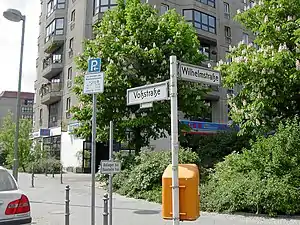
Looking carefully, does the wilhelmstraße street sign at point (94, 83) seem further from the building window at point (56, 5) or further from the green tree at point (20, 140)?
the building window at point (56, 5)

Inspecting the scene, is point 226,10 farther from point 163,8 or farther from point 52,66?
point 52,66

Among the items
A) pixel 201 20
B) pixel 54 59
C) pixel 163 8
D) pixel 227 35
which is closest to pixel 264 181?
pixel 163 8

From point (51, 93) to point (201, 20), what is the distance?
1597cm

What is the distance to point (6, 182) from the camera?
7.50 metres

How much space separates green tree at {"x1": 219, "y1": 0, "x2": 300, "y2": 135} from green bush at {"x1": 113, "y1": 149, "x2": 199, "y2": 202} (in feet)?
9.72

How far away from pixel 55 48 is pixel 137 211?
3104 centimetres

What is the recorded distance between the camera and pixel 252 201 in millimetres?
10555

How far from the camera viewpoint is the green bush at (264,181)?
34.1ft

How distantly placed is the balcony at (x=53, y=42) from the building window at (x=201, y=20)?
1232 centimetres

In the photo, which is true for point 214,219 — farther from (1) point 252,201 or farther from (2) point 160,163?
(2) point 160,163

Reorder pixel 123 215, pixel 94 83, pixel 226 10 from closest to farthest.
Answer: pixel 94 83
pixel 123 215
pixel 226 10

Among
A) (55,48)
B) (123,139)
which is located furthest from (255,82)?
(55,48)

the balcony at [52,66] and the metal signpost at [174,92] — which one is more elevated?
the balcony at [52,66]

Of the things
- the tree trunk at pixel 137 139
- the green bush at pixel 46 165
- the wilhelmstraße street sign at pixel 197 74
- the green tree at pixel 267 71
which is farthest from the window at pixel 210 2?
the wilhelmstraße street sign at pixel 197 74
